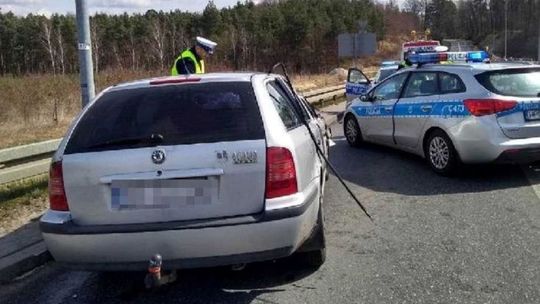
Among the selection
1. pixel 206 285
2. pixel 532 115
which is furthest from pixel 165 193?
pixel 532 115

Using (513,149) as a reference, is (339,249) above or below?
below

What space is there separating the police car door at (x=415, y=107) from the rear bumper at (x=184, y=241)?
15.5ft

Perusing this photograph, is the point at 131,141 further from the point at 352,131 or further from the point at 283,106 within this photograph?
the point at 352,131

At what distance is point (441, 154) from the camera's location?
296 inches

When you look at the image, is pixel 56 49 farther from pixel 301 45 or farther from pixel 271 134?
pixel 271 134

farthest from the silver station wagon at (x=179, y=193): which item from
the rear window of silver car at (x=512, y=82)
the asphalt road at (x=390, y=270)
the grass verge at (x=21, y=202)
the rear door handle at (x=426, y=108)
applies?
the rear door handle at (x=426, y=108)

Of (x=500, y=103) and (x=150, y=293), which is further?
(x=500, y=103)

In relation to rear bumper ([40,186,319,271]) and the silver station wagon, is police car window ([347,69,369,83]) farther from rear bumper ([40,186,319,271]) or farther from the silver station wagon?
rear bumper ([40,186,319,271])

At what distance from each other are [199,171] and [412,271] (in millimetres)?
1818

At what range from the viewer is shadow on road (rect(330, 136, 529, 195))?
6926mm

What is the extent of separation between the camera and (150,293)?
418 cm

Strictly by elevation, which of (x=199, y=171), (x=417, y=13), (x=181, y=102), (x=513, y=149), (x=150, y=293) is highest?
(x=417, y=13)

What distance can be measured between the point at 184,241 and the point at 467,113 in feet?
15.5

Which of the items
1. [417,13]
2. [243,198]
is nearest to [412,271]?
[243,198]
